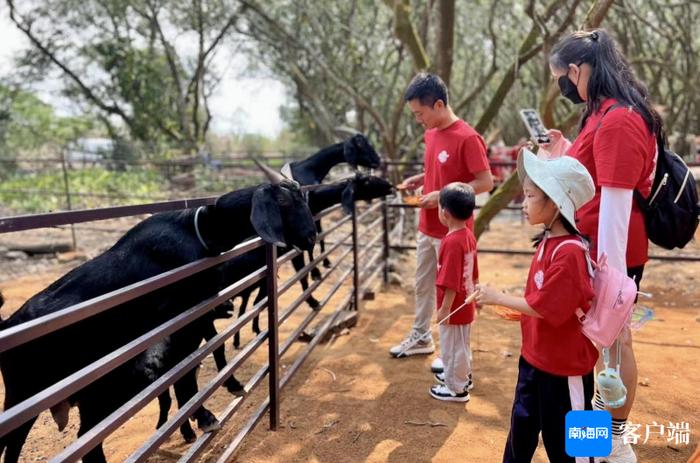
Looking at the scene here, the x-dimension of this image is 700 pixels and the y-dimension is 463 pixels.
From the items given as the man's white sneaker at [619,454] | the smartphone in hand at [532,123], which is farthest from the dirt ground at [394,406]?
the smartphone in hand at [532,123]

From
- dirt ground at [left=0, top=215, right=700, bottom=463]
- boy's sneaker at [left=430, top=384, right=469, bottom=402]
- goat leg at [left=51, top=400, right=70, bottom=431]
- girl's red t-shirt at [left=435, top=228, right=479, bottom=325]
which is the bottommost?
dirt ground at [left=0, top=215, right=700, bottom=463]

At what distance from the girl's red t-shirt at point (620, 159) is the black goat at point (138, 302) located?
144 cm

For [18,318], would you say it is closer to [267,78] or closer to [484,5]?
[484,5]

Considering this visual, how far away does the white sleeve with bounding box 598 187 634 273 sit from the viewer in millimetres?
2080

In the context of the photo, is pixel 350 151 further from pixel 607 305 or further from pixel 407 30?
pixel 607 305

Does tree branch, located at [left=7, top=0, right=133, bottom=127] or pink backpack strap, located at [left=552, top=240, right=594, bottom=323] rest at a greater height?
tree branch, located at [left=7, top=0, right=133, bottom=127]

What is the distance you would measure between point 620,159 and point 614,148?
5cm

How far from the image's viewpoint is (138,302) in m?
2.75

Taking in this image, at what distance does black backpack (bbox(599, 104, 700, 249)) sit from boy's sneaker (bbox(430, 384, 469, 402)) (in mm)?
1544

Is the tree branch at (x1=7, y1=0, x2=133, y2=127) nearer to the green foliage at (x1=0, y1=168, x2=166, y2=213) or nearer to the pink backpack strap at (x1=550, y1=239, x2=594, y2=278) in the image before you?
the green foliage at (x1=0, y1=168, x2=166, y2=213)

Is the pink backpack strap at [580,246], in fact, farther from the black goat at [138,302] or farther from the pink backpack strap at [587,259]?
the black goat at [138,302]

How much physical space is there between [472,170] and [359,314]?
7.69 feet

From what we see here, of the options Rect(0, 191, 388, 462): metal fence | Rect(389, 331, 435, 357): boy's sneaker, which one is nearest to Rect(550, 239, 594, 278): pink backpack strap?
Rect(0, 191, 388, 462): metal fence

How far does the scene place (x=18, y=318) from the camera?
2516 millimetres
